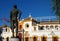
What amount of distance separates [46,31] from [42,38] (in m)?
2.69

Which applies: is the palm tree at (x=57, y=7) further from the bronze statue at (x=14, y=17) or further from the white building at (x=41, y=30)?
the white building at (x=41, y=30)

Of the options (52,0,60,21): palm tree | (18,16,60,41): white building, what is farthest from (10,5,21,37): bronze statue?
(18,16,60,41): white building

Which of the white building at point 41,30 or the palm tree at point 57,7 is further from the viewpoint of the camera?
the white building at point 41,30

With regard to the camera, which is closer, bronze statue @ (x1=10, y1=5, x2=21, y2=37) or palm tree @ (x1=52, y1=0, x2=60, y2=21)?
bronze statue @ (x1=10, y1=5, x2=21, y2=37)

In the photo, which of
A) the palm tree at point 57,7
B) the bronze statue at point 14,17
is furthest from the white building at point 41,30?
the bronze statue at point 14,17

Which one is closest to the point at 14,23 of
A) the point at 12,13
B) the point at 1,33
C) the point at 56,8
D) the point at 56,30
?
the point at 12,13

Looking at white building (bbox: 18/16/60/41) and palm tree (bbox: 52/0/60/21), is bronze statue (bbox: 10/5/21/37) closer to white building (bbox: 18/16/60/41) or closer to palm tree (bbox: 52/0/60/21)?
palm tree (bbox: 52/0/60/21)

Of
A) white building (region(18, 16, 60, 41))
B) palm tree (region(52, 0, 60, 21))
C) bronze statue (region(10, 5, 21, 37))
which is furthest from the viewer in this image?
white building (region(18, 16, 60, 41))

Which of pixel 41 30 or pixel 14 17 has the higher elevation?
pixel 14 17

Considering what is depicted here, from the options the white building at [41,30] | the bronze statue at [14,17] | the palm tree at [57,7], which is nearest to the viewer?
the bronze statue at [14,17]

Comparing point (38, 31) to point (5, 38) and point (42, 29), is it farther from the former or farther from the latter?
point (5, 38)

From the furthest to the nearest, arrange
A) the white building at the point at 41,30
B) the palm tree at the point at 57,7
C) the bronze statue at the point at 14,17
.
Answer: the white building at the point at 41,30 → the palm tree at the point at 57,7 → the bronze statue at the point at 14,17

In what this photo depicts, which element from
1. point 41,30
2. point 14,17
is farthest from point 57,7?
point 41,30

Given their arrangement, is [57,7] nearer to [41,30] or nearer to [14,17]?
[14,17]
